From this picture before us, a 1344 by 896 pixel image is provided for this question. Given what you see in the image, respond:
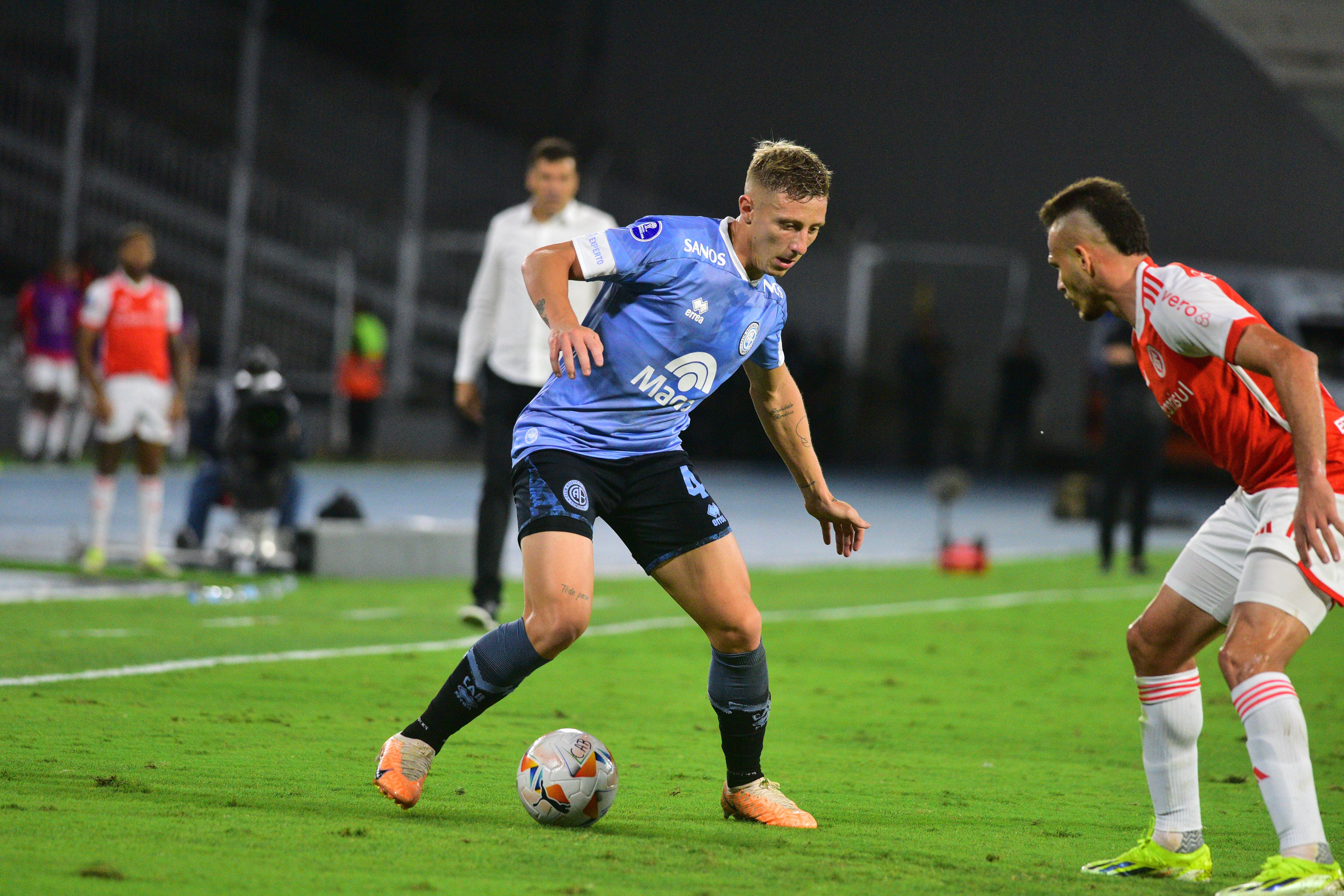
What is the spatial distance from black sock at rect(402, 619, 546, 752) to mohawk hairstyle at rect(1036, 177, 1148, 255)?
1854 mm

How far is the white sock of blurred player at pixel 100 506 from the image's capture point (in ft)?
34.3

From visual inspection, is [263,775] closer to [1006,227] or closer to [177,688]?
[177,688]

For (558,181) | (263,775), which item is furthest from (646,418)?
(558,181)

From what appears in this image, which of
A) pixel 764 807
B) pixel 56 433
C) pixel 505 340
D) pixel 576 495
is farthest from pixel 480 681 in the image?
pixel 56 433

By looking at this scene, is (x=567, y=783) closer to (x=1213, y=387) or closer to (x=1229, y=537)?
(x=1229, y=537)

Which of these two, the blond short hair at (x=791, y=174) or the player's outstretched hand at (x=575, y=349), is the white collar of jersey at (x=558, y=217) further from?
the player's outstretched hand at (x=575, y=349)

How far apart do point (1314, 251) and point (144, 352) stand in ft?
75.5

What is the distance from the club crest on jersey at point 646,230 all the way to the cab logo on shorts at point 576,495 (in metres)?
0.71

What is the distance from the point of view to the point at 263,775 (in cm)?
493

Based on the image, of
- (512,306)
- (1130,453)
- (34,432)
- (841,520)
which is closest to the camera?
(841,520)

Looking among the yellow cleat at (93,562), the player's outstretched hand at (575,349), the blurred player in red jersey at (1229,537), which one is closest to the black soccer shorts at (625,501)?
the player's outstretched hand at (575,349)

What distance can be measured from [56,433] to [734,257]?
1562 centimetres

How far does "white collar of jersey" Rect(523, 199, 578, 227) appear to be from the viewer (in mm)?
8398

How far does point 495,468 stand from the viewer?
8.17 m
